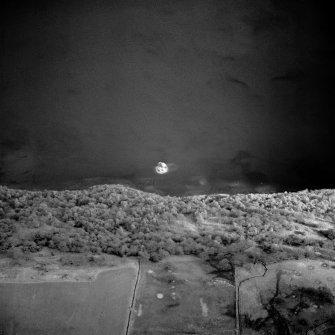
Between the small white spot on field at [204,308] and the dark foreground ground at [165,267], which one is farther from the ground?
the small white spot on field at [204,308]

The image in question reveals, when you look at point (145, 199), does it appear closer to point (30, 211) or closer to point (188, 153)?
point (30, 211)

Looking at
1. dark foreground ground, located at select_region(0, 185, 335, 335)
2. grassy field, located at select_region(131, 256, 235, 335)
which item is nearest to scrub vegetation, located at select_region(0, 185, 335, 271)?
dark foreground ground, located at select_region(0, 185, 335, 335)

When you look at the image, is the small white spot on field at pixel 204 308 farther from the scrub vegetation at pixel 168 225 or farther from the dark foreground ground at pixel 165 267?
the scrub vegetation at pixel 168 225

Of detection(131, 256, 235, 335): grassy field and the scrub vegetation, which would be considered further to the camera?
the scrub vegetation

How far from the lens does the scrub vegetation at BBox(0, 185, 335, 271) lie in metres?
2.61

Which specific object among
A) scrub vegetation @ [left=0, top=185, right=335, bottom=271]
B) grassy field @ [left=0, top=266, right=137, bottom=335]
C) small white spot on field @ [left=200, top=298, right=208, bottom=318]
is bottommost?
scrub vegetation @ [left=0, top=185, right=335, bottom=271]

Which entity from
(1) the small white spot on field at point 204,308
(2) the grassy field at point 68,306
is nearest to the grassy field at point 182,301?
(1) the small white spot on field at point 204,308

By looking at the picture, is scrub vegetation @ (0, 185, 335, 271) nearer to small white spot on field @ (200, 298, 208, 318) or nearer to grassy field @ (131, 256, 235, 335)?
grassy field @ (131, 256, 235, 335)

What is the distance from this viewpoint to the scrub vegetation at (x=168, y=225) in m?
2.61

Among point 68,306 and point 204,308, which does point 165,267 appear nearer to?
point 204,308

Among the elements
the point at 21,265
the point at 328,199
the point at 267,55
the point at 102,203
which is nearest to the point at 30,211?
the point at 102,203

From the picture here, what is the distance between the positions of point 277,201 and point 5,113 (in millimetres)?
4537

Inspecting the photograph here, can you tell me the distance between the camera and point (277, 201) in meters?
3.80

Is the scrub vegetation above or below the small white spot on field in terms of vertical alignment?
below
